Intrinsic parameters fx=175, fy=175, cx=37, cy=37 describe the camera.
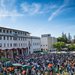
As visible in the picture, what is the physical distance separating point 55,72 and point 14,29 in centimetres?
3744

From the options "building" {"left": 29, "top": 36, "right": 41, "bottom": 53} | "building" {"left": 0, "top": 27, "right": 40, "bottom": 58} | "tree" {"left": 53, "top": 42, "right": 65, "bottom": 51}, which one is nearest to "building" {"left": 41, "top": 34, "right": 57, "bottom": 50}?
"tree" {"left": 53, "top": 42, "right": 65, "bottom": 51}

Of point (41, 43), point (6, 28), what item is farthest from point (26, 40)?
point (41, 43)

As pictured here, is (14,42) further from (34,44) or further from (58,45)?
(58,45)

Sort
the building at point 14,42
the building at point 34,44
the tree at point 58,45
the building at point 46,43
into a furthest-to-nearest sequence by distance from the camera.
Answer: the building at point 46,43, the tree at point 58,45, the building at point 34,44, the building at point 14,42

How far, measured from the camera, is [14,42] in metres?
62.4

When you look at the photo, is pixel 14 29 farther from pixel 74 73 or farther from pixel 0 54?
pixel 74 73

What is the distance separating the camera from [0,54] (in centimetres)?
5428

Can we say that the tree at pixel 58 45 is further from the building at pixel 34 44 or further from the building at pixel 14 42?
the building at pixel 14 42

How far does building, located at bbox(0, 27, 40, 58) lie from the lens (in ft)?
185

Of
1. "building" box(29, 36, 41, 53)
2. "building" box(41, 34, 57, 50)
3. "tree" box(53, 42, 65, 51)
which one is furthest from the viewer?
"building" box(41, 34, 57, 50)

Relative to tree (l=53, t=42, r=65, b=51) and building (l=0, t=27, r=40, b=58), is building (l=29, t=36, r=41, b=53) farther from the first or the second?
tree (l=53, t=42, r=65, b=51)

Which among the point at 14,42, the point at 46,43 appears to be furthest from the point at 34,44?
the point at 14,42

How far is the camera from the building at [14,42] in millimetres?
56312

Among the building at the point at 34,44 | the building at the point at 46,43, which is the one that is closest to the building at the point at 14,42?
the building at the point at 34,44
